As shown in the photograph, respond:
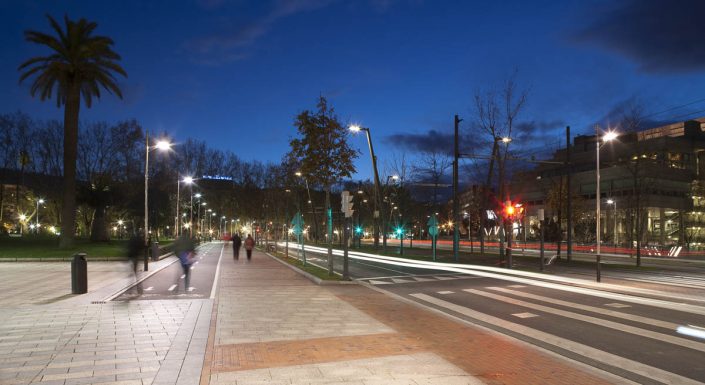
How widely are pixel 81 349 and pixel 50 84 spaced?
35433 millimetres

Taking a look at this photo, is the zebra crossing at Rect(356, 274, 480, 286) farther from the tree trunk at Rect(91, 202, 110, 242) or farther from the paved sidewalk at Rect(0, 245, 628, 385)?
the tree trunk at Rect(91, 202, 110, 242)

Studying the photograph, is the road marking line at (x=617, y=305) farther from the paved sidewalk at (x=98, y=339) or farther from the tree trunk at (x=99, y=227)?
the tree trunk at (x=99, y=227)

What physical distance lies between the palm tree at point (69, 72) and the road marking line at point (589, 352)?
32744 millimetres

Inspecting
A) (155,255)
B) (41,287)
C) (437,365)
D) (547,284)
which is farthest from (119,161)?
(437,365)

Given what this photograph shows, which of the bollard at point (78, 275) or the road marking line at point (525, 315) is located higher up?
the bollard at point (78, 275)

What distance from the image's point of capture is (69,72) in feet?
122

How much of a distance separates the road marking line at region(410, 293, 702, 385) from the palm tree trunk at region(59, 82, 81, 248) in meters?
32.1

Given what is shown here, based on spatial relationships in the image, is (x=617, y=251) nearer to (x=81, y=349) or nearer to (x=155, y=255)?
(x=155, y=255)

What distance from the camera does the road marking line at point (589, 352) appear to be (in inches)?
281

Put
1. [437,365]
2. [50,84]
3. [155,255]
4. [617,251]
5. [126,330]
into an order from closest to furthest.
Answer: [437,365], [126,330], [155,255], [50,84], [617,251]

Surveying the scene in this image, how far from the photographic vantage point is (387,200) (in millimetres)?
53688

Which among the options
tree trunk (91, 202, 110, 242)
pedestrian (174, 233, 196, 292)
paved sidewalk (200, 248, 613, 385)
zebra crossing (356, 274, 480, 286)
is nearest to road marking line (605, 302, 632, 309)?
paved sidewalk (200, 248, 613, 385)

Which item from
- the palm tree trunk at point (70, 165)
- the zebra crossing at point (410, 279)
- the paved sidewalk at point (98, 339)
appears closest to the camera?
the paved sidewalk at point (98, 339)

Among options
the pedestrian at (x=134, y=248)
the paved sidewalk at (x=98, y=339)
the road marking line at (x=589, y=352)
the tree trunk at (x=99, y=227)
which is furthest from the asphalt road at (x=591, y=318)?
the tree trunk at (x=99, y=227)
